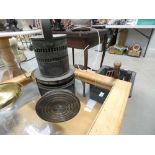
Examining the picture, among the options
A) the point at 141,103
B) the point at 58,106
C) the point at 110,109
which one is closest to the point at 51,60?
the point at 58,106

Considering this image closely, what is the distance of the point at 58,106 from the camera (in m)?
0.56

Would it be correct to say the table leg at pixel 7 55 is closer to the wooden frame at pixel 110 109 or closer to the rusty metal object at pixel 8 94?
the wooden frame at pixel 110 109

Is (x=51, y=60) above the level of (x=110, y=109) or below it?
above

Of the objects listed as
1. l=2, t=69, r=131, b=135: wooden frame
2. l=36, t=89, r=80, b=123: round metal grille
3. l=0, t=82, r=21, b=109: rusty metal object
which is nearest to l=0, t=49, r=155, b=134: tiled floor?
l=2, t=69, r=131, b=135: wooden frame

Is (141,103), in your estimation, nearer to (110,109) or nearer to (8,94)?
(110,109)

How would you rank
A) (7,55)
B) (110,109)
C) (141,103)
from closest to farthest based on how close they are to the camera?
(110,109) < (141,103) < (7,55)

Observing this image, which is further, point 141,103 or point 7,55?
point 7,55

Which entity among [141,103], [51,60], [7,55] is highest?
[51,60]

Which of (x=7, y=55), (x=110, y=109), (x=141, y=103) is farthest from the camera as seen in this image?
(x=7, y=55)

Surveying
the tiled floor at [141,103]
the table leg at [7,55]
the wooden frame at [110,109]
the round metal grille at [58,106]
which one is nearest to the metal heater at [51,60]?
the round metal grille at [58,106]

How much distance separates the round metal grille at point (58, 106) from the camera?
1.65 ft

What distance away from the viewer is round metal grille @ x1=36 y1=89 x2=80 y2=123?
19.7 inches
